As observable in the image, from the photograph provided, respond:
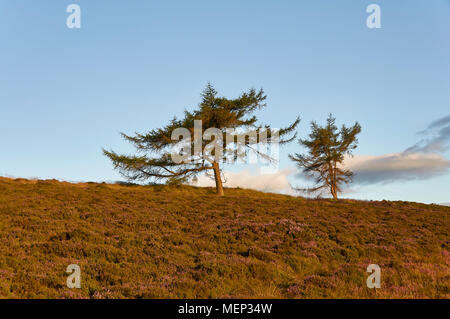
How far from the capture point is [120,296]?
6996mm

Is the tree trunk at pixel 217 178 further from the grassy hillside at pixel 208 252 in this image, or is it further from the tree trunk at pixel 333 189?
the tree trunk at pixel 333 189

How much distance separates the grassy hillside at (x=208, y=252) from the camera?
7531 millimetres

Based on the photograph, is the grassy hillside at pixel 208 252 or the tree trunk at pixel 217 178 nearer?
the grassy hillside at pixel 208 252

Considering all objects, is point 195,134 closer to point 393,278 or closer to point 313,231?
point 313,231

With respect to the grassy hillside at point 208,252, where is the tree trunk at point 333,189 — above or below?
above

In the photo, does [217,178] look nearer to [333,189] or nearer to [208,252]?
[333,189]

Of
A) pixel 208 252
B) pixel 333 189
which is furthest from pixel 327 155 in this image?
pixel 208 252

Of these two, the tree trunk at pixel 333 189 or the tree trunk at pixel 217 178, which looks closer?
the tree trunk at pixel 217 178

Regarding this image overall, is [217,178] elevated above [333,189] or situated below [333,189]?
above

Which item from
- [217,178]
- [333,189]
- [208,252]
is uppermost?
[217,178]

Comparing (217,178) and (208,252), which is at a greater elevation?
(217,178)

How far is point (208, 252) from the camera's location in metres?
10.9

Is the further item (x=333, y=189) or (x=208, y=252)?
(x=333, y=189)
